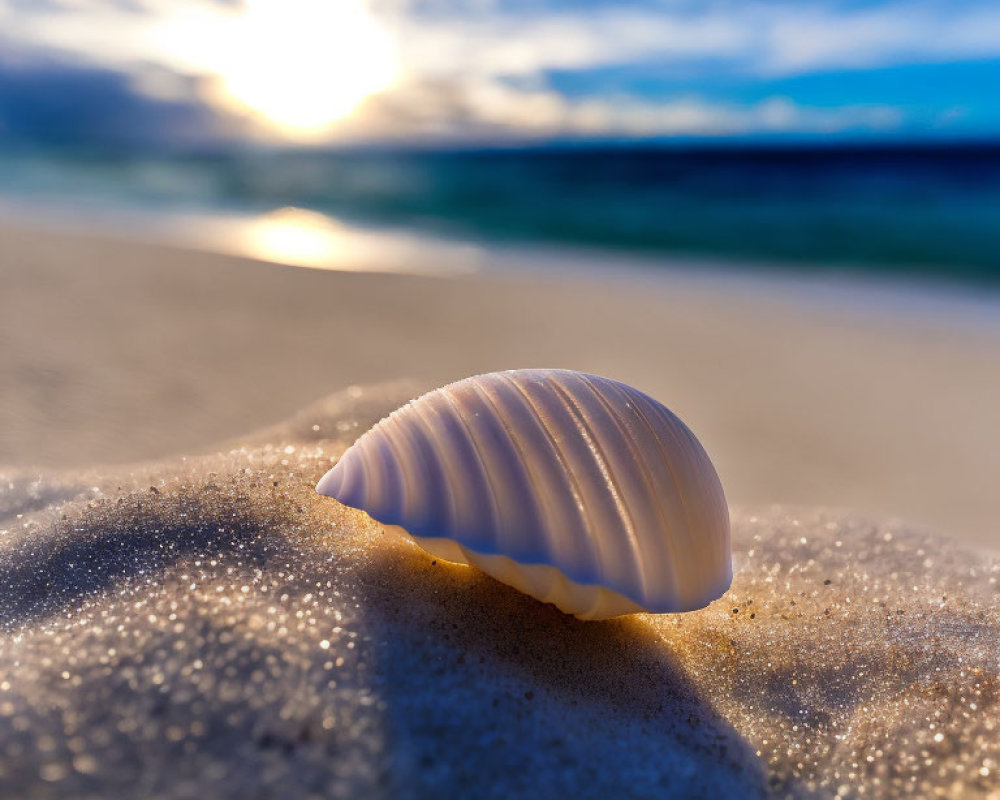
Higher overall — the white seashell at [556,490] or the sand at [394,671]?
the white seashell at [556,490]

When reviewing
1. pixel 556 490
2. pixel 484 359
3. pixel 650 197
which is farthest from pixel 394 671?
pixel 650 197

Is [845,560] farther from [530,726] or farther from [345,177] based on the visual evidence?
[345,177]

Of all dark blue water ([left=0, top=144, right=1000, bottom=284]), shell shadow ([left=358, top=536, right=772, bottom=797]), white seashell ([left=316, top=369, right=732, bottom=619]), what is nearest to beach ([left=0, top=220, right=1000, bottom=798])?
shell shadow ([left=358, top=536, right=772, bottom=797])

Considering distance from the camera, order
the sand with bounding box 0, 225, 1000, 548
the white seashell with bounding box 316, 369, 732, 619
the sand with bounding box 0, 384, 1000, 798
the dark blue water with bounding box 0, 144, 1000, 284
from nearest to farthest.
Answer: the sand with bounding box 0, 384, 1000, 798
the white seashell with bounding box 316, 369, 732, 619
the sand with bounding box 0, 225, 1000, 548
the dark blue water with bounding box 0, 144, 1000, 284

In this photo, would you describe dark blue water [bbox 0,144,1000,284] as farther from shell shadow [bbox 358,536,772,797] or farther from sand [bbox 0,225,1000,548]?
shell shadow [bbox 358,536,772,797]

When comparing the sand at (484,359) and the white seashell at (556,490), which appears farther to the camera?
the sand at (484,359)

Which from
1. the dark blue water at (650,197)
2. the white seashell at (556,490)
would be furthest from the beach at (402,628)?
the dark blue water at (650,197)

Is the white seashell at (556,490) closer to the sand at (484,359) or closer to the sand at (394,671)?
the sand at (394,671)

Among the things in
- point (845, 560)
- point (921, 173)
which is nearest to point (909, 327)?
point (845, 560)

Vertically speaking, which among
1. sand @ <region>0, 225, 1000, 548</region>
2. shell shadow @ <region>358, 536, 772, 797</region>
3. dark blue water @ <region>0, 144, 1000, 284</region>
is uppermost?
dark blue water @ <region>0, 144, 1000, 284</region>
